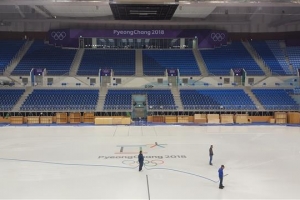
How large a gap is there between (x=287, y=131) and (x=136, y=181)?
62.2ft

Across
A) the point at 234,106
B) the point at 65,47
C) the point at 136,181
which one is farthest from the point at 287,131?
Result: the point at 65,47

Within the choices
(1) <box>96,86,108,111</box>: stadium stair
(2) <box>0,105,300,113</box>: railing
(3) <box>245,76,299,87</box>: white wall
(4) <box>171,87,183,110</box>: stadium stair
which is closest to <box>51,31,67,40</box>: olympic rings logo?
(1) <box>96,86,108,111</box>: stadium stair

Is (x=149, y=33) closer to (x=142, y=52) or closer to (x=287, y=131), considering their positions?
(x=142, y=52)

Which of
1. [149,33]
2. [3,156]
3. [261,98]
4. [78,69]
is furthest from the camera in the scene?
[149,33]

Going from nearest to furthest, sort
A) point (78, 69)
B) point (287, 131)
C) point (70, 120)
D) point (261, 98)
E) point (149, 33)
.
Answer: point (287, 131)
point (70, 120)
point (261, 98)
point (78, 69)
point (149, 33)

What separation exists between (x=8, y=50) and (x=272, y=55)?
35901 millimetres

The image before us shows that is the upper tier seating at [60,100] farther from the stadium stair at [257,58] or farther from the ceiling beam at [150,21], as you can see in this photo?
the stadium stair at [257,58]

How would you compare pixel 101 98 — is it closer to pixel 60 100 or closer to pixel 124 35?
pixel 60 100

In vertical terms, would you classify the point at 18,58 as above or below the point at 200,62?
above

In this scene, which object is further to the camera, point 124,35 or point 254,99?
point 124,35

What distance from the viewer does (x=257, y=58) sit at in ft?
143

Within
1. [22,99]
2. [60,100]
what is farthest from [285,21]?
[22,99]

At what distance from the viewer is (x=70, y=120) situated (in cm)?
3325

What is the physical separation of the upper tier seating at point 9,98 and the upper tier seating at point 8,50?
397 cm
